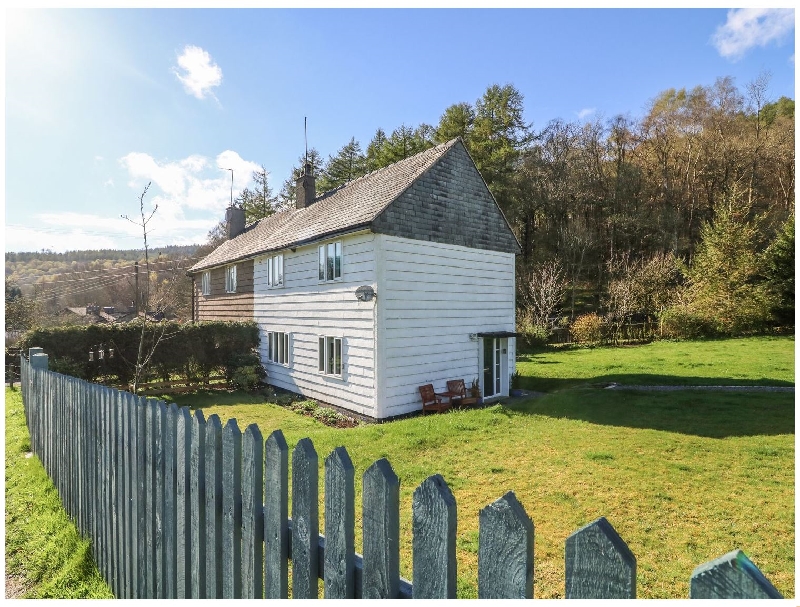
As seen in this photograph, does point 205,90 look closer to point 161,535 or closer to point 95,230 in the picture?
point 161,535

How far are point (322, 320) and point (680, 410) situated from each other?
420 inches

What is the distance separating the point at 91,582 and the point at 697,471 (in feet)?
28.1

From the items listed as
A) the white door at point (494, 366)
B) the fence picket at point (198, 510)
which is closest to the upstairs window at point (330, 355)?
the white door at point (494, 366)

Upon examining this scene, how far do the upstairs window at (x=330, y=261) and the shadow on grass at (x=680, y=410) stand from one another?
6807mm

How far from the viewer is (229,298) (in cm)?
2053

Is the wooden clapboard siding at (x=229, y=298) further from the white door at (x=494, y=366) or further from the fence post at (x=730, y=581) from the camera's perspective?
the fence post at (x=730, y=581)

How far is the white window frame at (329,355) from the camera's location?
1312 cm

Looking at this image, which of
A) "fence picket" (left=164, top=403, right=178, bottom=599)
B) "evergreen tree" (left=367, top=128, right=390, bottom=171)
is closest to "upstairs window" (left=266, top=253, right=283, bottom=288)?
"fence picket" (left=164, top=403, right=178, bottom=599)

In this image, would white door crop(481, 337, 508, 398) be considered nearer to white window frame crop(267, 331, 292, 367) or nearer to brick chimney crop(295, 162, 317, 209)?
white window frame crop(267, 331, 292, 367)

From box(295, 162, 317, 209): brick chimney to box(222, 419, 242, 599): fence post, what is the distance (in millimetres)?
18018

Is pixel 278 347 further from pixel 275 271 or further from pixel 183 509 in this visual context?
pixel 183 509

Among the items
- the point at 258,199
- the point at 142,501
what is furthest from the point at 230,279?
the point at 258,199

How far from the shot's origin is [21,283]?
113 ft

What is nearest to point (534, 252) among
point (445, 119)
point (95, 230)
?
point (445, 119)
